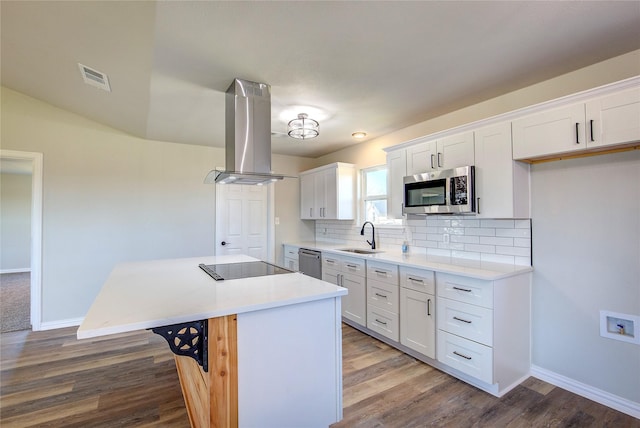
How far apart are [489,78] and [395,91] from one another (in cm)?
73

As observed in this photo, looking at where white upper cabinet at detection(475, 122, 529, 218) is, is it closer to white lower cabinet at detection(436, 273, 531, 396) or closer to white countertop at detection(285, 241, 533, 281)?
white countertop at detection(285, 241, 533, 281)

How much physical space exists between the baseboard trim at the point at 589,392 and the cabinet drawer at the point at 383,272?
131cm

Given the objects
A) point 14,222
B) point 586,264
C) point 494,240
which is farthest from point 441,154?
point 14,222

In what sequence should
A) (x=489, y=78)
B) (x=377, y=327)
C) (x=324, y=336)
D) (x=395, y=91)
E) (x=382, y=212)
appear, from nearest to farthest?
(x=324, y=336)
(x=489, y=78)
(x=395, y=91)
(x=377, y=327)
(x=382, y=212)

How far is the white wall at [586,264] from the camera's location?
201 cm

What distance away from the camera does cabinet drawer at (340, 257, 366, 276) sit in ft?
11.0

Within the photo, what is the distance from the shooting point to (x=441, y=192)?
2.75 metres

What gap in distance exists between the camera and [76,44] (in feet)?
7.18

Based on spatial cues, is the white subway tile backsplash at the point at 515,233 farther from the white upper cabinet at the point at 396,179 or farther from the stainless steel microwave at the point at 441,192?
the white upper cabinet at the point at 396,179

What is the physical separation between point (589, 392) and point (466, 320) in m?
0.96

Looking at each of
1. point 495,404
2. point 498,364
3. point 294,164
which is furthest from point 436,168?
point 294,164

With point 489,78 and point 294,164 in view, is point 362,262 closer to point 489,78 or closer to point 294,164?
point 489,78

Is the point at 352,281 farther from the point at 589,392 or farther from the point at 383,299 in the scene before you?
the point at 589,392

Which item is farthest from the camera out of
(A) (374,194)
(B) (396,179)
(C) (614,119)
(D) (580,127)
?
(A) (374,194)
